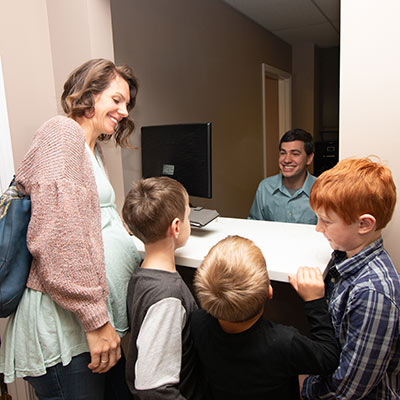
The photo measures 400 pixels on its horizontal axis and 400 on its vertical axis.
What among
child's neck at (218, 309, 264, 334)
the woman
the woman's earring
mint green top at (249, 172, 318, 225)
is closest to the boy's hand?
child's neck at (218, 309, 264, 334)

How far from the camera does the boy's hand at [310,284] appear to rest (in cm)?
89

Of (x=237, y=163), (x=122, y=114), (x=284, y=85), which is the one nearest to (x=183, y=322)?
(x=122, y=114)

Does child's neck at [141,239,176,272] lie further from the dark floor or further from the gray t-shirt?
the dark floor

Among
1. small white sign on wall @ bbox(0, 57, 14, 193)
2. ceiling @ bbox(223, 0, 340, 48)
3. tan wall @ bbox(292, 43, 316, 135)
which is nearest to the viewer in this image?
small white sign on wall @ bbox(0, 57, 14, 193)

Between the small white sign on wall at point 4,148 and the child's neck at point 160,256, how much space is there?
2.23 ft

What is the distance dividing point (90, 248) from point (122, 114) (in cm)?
48

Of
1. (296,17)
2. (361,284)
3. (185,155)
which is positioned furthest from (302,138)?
(296,17)

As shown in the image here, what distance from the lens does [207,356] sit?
0.86 m

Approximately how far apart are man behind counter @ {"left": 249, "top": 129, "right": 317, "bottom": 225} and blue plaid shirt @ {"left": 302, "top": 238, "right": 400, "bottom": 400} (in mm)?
1129

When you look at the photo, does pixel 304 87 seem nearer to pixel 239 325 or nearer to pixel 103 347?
pixel 239 325

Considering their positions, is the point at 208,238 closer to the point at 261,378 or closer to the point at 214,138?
the point at 261,378

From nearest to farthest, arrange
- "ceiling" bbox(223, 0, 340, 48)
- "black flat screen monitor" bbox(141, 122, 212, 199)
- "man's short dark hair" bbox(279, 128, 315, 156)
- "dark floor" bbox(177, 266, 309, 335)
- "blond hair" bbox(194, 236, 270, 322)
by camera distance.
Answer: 1. "blond hair" bbox(194, 236, 270, 322)
2. "black flat screen monitor" bbox(141, 122, 212, 199)
3. "dark floor" bbox(177, 266, 309, 335)
4. "man's short dark hair" bbox(279, 128, 315, 156)
5. "ceiling" bbox(223, 0, 340, 48)

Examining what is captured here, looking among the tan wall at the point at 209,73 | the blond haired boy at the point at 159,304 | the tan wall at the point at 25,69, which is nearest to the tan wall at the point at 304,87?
the tan wall at the point at 209,73

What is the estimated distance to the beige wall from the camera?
1.27 metres
